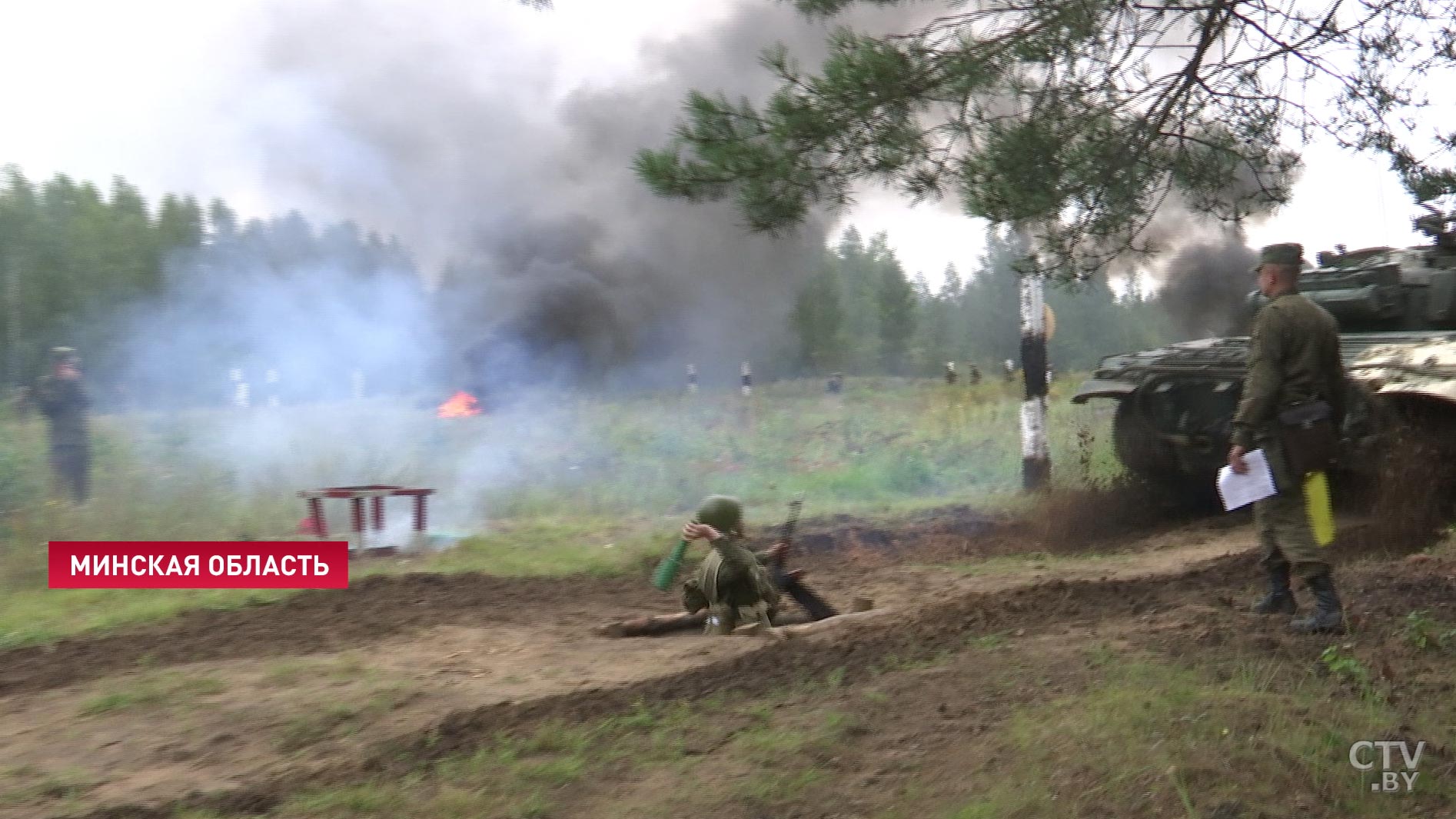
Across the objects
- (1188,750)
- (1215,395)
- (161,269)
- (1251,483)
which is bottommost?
(1188,750)

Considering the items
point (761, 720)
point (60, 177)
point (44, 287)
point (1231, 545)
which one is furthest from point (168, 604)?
point (60, 177)

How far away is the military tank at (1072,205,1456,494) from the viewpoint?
313 inches

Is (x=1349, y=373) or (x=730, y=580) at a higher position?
(x=1349, y=373)

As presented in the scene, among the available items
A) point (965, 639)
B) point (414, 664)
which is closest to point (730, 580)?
point (965, 639)

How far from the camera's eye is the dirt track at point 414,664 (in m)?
4.15

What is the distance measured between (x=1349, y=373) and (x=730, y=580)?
14.8 feet

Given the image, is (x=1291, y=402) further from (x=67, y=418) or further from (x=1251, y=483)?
(x=67, y=418)

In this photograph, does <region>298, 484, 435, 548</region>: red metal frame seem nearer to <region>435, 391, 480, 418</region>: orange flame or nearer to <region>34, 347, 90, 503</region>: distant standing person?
<region>34, 347, 90, 503</region>: distant standing person

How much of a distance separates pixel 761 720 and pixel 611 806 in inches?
33.5

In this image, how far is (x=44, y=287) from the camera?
52.6 ft

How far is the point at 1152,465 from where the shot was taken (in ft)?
33.6

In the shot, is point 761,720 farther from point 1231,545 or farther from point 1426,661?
point 1231,545

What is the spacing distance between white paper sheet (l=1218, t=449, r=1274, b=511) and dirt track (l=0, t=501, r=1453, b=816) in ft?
1.93
